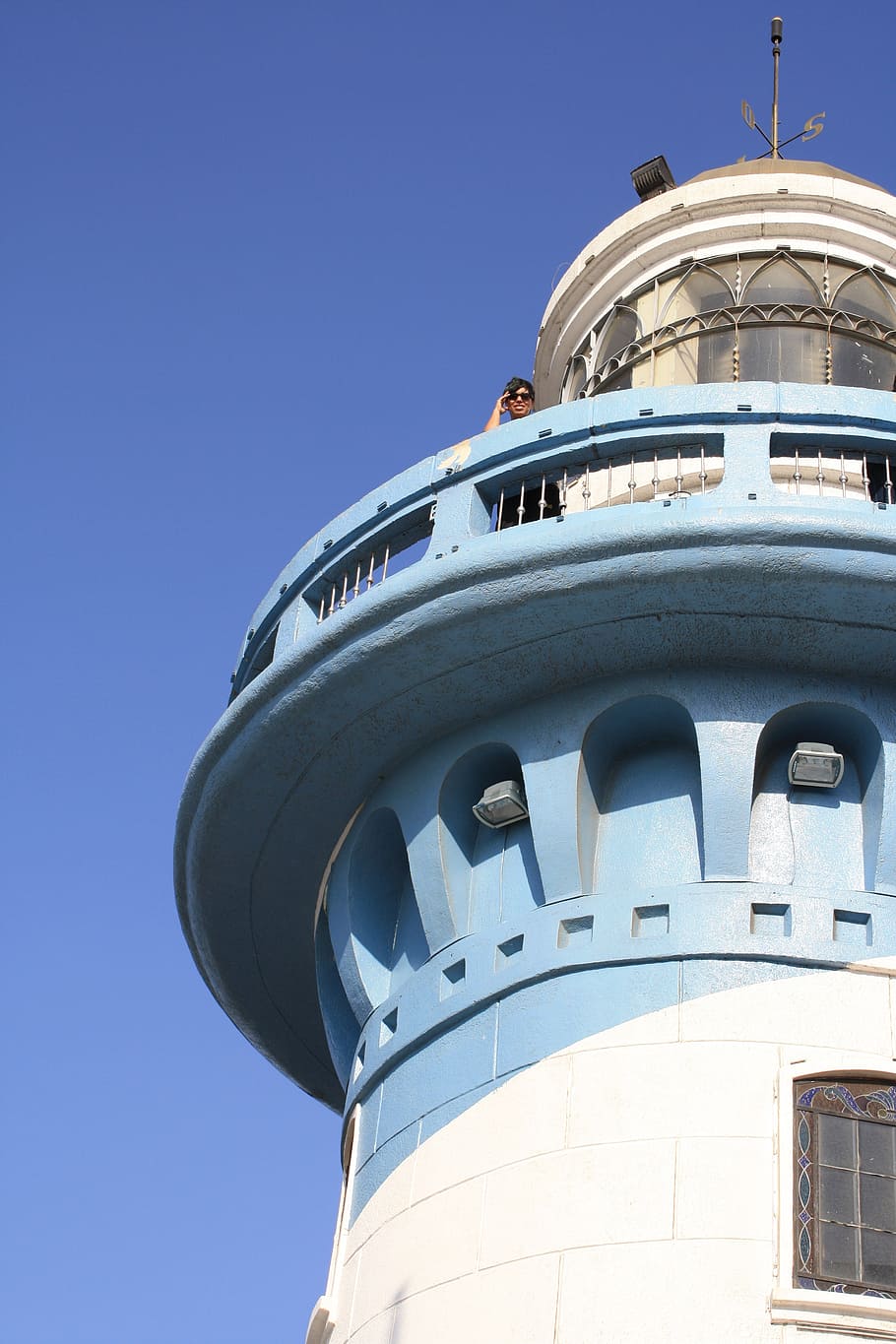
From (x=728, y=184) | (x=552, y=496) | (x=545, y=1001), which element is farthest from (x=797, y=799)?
(x=728, y=184)

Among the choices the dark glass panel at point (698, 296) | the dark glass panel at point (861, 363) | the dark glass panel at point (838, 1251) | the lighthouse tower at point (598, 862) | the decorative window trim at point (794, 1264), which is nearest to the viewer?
the decorative window trim at point (794, 1264)

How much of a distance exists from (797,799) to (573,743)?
144cm

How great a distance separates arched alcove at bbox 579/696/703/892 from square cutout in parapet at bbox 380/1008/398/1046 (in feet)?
5.38

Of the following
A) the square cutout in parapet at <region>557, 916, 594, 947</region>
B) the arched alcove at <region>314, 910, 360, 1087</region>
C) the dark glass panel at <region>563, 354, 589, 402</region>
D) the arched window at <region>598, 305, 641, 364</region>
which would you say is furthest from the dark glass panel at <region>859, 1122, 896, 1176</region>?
the dark glass panel at <region>563, 354, 589, 402</region>

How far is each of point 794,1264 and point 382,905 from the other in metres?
4.38

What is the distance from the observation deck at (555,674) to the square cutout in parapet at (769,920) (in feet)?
0.05

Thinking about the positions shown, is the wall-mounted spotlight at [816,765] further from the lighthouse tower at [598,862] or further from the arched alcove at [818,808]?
the arched alcove at [818,808]

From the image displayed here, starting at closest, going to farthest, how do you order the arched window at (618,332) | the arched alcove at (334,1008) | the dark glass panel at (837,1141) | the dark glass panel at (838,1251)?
the dark glass panel at (838,1251)
the dark glass panel at (837,1141)
the arched alcove at (334,1008)
the arched window at (618,332)

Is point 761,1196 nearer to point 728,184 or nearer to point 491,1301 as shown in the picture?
point 491,1301

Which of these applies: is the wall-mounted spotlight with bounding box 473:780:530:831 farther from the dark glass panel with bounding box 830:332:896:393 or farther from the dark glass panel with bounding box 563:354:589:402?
the dark glass panel with bounding box 563:354:589:402

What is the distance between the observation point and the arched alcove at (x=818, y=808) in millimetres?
11844

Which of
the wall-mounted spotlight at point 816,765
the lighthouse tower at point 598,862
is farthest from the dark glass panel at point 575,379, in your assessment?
the wall-mounted spotlight at point 816,765

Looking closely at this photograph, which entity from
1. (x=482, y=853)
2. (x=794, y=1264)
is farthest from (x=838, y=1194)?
(x=482, y=853)

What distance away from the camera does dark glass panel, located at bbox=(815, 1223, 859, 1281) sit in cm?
1026
